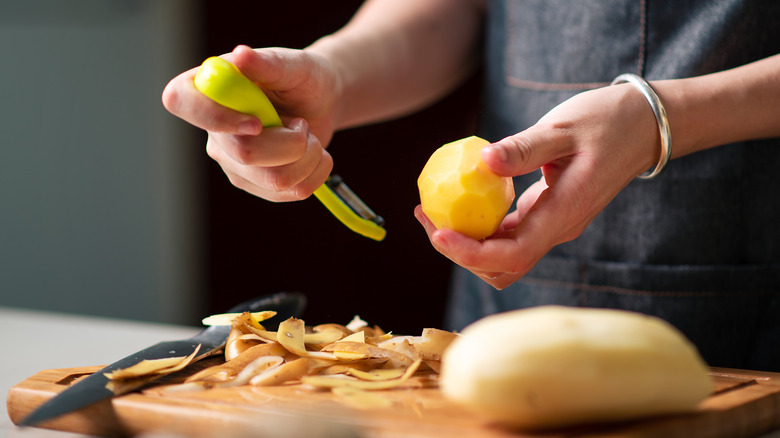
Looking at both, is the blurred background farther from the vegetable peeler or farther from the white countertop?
the vegetable peeler

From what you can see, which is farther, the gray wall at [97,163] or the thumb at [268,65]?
the gray wall at [97,163]

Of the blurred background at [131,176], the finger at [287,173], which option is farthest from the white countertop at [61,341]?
the blurred background at [131,176]

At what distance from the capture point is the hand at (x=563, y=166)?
0.73 metres

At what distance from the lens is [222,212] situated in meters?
2.75

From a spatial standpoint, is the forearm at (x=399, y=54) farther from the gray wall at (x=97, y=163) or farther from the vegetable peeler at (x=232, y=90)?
the gray wall at (x=97, y=163)

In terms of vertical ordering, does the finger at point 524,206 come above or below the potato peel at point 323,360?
above

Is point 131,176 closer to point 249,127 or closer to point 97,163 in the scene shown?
point 97,163

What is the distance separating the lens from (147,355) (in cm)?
80

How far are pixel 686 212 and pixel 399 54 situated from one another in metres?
A: 0.53

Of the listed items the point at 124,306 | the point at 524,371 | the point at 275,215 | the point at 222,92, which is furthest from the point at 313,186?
the point at 124,306

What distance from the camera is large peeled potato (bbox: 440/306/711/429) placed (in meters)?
0.52

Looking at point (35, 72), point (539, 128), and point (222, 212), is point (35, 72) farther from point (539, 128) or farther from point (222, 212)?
point (539, 128)

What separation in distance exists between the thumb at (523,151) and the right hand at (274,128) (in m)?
0.23

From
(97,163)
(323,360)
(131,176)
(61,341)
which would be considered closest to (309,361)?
(323,360)
